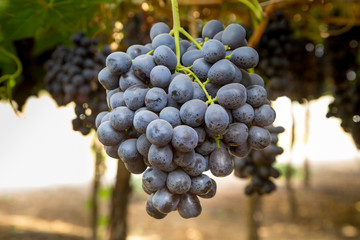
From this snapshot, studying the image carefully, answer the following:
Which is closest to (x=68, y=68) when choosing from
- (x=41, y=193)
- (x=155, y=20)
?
(x=155, y=20)

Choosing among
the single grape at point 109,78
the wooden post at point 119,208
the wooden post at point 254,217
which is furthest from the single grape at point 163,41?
the wooden post at point 254,217

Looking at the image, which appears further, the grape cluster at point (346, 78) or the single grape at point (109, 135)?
the grape cluster at point (346, 78)

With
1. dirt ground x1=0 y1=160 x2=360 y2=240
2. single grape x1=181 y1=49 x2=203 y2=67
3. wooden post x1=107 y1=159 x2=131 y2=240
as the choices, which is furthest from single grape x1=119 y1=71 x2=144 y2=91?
dirt ground x1=0 y1=160 x2=360 y2=240

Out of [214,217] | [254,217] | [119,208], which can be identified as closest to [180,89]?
[119,208]

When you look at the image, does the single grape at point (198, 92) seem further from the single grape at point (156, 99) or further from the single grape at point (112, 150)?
the single grape at point (112, 150)

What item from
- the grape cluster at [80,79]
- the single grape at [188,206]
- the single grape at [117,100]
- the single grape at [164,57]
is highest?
the grape cluster at [80,79]

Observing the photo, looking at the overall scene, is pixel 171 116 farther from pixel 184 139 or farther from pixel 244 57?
pixel 244 57
